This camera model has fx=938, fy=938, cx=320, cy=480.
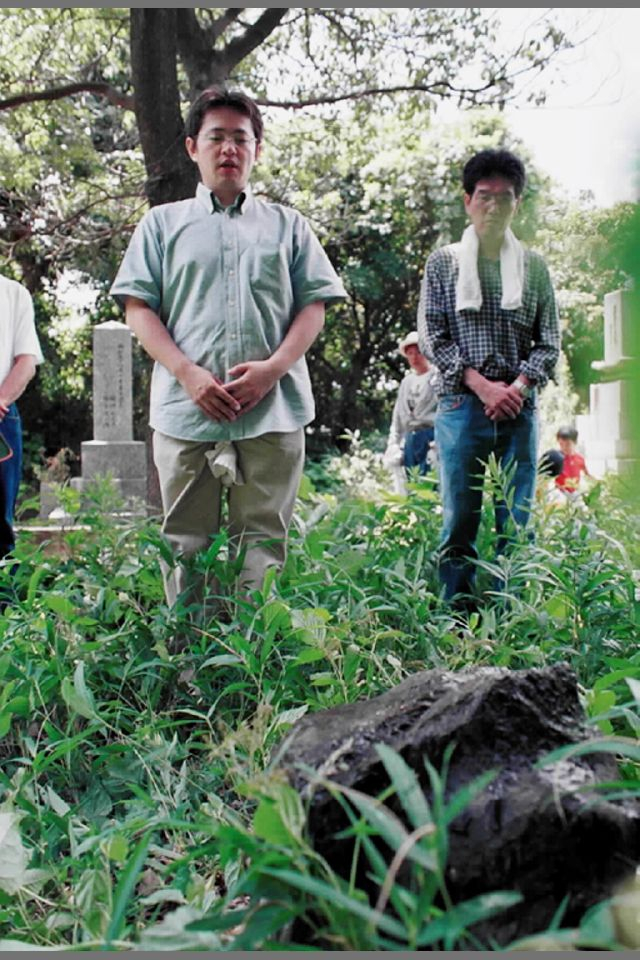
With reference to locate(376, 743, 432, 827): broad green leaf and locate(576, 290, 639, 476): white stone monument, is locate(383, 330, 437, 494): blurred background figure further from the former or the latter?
locate(576, 290, 639, 476): white stone monument

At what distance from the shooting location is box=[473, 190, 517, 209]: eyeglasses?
282 centimetres

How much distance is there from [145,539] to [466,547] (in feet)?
3.55

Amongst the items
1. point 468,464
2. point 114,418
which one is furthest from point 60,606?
point 114,418

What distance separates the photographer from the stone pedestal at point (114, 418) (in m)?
9.27

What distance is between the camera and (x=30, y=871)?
4.53ft

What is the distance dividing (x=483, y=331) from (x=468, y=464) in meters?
0.44

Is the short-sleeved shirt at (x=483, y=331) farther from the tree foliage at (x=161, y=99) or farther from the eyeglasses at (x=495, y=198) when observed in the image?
the tree foliage at (x=161, y=99)

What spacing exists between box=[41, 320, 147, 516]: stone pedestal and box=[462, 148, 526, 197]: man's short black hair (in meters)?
6.56

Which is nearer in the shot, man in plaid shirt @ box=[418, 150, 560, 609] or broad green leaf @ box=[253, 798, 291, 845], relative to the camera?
broad green leaf @ box=[253, 798, 291, 845]

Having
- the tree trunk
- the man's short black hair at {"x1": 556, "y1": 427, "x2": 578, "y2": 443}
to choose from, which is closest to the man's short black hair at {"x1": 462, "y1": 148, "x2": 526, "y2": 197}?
the man's short black hair at {"x1": 556, "y1": 427, "x2": 578, "y2": 443}

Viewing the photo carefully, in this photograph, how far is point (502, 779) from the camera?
105 centimetres

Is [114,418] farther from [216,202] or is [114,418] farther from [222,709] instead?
[222,709]

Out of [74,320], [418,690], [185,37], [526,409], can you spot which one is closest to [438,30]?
[185,37]

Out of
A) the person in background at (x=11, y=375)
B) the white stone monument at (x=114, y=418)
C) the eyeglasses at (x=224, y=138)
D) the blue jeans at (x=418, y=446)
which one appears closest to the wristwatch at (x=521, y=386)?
the eyeglasses at (x=224, y=138)
